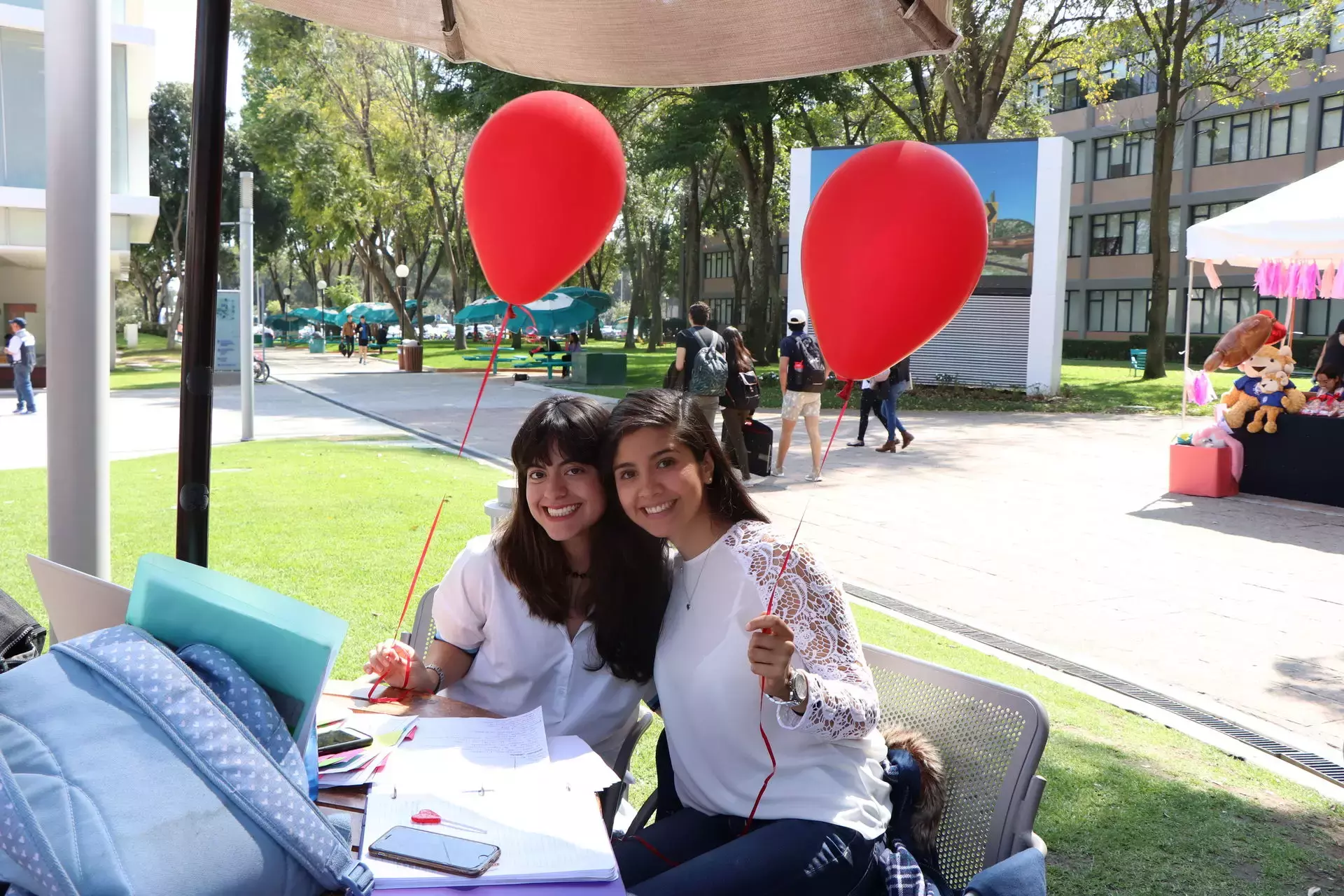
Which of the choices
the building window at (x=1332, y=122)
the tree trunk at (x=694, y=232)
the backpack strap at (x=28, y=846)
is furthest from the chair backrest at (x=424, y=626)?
the building window at (x=1332, y=122)

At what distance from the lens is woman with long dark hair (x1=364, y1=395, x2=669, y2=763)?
98.2 inches

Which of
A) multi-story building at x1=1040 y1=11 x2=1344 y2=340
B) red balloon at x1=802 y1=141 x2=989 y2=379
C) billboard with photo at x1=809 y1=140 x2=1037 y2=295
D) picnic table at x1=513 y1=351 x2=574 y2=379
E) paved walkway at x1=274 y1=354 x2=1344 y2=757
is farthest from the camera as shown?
multi-story building at x1=1040 y1=11 x2=1344 y2=340

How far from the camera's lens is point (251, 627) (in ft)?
5.32

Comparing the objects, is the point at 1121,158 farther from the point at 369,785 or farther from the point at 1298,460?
the point at 369,785

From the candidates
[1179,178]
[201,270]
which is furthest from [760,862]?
[1179,178]

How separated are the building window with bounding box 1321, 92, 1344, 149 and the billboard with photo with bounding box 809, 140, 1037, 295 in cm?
2575

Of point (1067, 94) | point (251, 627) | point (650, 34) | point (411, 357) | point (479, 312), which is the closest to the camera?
point (251, 627)

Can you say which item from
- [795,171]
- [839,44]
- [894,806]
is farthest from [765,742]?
[795,171]

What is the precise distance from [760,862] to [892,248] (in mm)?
1304

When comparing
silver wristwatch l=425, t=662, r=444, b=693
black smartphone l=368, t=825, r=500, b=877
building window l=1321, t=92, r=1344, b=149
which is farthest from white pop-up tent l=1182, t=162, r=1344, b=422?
building window l=1321, t=92, r=1344, b=149

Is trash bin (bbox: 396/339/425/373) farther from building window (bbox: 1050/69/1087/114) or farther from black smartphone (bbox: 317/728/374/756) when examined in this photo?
building window (bbox: 1050/69/1087/114)

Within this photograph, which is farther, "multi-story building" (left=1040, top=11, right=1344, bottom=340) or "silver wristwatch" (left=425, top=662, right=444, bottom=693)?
"multi-story building" (left=1040, top=11, right=1344, bottom=340)

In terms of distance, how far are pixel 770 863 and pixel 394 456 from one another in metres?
10.9

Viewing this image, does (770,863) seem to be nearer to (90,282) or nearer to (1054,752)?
(90,282)
